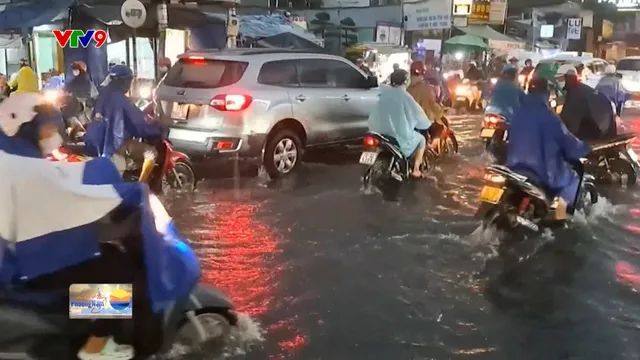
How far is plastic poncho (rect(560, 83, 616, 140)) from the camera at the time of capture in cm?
953

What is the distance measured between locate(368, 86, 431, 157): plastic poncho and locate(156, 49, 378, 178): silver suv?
1587 mm

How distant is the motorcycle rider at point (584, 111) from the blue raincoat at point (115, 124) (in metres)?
5.06

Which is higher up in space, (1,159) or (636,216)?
(1,159)

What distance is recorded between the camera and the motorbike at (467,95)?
23.7 meters

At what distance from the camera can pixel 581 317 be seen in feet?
18.1

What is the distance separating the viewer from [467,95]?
23688 millimetres

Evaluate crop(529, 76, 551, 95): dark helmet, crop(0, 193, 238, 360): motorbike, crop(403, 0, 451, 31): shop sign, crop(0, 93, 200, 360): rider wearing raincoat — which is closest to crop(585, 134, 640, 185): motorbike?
crop(529, 76, 551, 95): dark helmet

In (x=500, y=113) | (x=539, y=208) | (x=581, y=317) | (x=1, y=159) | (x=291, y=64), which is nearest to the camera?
(x=1, y=159)

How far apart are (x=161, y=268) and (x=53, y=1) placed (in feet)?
51.0

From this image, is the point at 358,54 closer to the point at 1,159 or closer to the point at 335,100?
the point at 335,100

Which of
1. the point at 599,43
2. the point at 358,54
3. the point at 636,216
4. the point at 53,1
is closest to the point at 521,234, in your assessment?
the point at 636,216

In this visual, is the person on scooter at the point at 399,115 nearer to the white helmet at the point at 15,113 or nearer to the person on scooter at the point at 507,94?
the person on scooter at the point at 507,94

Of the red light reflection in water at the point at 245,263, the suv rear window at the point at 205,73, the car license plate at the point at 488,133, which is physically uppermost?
the suv rear window at the point at 205,73

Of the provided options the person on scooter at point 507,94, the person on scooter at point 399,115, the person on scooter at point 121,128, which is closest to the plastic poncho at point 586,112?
the person on scooter at point 399,115
